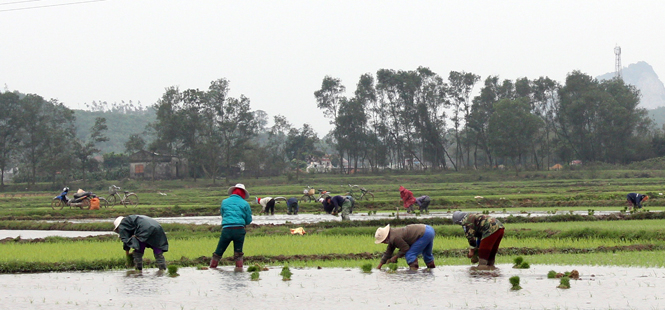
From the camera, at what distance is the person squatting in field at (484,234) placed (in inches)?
508

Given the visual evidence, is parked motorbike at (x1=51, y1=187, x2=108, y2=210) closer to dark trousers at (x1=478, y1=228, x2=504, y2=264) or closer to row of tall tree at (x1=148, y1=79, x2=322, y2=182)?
dark trousers at (x1=478, y1=228, x2=504, y2=264)

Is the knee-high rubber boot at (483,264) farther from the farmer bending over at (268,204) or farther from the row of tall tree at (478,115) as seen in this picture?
the row of tall tree at (478,115)

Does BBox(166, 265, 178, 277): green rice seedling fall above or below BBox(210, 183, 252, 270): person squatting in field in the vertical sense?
below

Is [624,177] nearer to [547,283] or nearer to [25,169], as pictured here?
[547,283]

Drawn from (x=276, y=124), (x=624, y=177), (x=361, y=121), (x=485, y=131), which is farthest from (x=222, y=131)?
(x=624, y=177)

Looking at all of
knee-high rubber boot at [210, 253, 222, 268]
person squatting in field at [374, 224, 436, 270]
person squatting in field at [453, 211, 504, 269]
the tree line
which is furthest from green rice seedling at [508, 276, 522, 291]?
the tree line

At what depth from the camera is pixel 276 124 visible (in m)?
99.0

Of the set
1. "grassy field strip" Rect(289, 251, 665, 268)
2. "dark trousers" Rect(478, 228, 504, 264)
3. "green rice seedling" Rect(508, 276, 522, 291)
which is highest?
"dark trousers" Rect(478, 228, 504, 264)

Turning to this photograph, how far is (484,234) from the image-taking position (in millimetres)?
12961

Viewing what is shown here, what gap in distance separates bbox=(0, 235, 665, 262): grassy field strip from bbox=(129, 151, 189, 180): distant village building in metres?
70.3

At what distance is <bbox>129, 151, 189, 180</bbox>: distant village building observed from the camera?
89312 mm

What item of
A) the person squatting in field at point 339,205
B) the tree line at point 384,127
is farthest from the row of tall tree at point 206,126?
the person squatting in field at point 339,205

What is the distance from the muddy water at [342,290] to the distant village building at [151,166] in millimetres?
77932

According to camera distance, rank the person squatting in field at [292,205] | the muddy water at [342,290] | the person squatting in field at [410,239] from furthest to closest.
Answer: the person squatting in field at [292,205] < the person squatting in field at [410,239] < the muddy water at [342,290]
